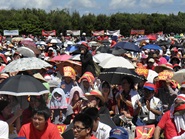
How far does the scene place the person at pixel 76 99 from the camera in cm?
748

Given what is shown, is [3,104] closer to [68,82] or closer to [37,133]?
[37,133]

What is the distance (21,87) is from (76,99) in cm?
176

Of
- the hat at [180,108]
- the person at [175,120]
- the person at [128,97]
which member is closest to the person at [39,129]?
the person at [175,120]

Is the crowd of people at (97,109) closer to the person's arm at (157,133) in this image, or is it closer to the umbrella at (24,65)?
the person's arm at (157,133)

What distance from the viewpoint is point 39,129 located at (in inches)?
215

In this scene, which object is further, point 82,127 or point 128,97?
point 128,97

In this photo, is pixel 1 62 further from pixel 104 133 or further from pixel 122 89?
pixel 104 133

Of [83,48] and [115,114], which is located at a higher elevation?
[83,48]

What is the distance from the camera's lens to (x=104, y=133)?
5.84 metres

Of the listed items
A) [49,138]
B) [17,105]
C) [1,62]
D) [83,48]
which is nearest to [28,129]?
[49,138]

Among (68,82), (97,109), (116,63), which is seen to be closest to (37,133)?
(97,109)

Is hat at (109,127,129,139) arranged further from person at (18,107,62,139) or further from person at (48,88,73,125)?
person at (48,88,73,125)

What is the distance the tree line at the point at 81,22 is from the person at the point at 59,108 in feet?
160

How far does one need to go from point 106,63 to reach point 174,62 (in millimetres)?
2392
